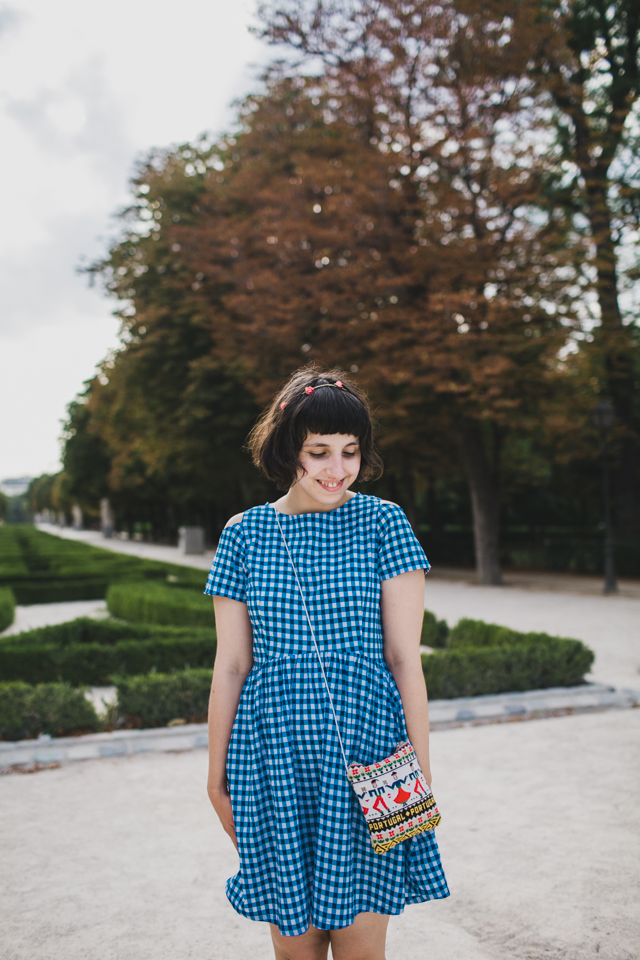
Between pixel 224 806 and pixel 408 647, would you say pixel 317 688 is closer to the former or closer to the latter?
pixel 408 647

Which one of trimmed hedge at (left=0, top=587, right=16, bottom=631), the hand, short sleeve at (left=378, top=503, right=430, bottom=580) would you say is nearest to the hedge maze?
trimmed hedge at (left=0, top=587, right=16, bottom=631)

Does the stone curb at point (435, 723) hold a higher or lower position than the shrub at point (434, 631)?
lower

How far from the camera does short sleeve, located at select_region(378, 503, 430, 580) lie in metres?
1.89

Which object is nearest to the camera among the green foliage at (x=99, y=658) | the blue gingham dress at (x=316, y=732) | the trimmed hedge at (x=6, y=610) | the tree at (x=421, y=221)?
the blue gingham dress at (x=316, y=732)

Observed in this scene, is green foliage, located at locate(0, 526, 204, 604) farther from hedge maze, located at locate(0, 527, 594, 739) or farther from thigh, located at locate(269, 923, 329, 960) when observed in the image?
thigh, located at locate(269, 923, 329, 960)

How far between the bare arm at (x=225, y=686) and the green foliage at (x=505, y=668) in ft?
15.0

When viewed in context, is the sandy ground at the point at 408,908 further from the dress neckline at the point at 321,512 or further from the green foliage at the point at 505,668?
the dress neckline at the point at 321,512

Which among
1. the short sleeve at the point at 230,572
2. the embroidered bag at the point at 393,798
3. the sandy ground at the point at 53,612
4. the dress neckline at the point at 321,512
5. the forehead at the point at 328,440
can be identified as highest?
the forehead at the point at 328,440

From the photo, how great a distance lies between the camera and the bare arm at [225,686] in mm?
1898

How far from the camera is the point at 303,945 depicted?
5.95 feet

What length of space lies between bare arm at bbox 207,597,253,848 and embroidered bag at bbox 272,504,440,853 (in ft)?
1.19

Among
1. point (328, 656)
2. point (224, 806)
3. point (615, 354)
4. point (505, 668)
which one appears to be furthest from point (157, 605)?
point (615, 354)

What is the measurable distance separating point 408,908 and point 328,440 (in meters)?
2.29

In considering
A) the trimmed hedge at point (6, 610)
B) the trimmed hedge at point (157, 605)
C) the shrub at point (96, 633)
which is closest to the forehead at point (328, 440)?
the shrub at point (96, 633)
